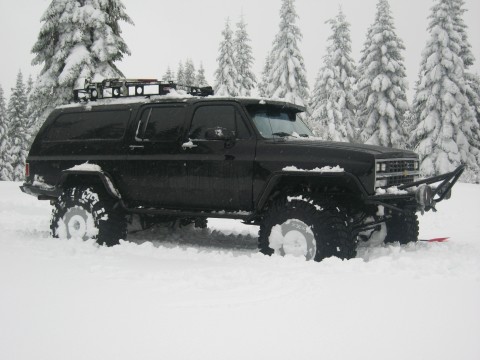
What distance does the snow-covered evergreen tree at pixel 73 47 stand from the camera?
61.0ft

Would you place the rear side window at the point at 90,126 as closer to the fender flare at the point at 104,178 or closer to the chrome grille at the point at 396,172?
the fender flare at the point at 104,178

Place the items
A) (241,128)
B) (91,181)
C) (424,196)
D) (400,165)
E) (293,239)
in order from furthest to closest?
1. (91,181)
2. (241,128)
3. (400,165)
4. (293,239)
5. (424,196)

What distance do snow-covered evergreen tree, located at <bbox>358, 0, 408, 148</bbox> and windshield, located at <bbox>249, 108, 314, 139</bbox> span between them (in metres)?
26.0

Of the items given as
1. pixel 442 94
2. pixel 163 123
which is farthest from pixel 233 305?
pixel 442 94

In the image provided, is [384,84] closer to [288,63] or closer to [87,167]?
[288,63]

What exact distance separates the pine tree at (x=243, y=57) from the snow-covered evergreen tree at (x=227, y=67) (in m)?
1.27

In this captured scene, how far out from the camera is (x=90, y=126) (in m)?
7.84

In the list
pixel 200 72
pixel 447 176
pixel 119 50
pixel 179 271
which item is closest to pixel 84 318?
pixel 179 271

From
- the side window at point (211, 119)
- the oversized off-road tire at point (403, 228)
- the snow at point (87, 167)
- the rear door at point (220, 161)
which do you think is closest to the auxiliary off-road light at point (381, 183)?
the oversized off-road tire at point (403, 228)

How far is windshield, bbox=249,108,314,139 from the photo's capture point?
21.7ft

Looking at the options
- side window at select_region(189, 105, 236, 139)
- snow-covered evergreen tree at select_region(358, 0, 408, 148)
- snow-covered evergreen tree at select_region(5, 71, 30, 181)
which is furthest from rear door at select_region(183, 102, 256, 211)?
snow-covered evergreen tree at select_region(5, 71, 30, 181)

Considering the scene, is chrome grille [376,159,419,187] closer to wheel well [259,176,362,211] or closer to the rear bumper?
wheel well [259,176,362,211]

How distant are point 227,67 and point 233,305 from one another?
34.4 m

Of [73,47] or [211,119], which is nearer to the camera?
[211,119]
